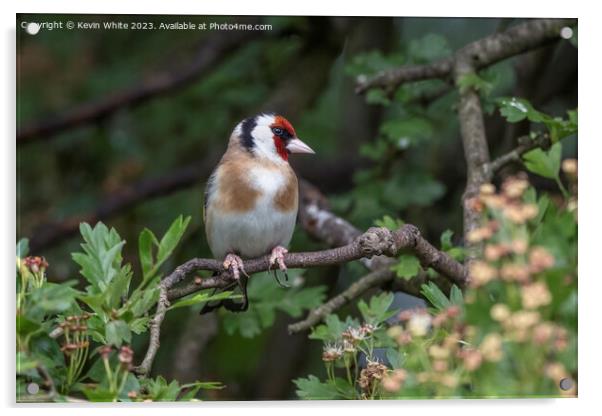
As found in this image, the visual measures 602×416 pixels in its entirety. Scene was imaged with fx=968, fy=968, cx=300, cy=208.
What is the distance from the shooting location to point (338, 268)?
10.1 ft

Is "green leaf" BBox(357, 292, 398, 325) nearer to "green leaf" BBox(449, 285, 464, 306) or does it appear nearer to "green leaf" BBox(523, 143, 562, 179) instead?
"green leaf" BBox(449, 285, 464, 306)

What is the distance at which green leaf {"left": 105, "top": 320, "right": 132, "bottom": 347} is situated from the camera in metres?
1.91

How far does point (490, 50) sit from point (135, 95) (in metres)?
1.24

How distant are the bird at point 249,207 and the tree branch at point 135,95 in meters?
0.57

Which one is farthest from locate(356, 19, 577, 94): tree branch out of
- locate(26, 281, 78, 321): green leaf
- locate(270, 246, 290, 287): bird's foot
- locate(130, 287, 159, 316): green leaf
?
locate(26, 281, 78, 321): green leaf

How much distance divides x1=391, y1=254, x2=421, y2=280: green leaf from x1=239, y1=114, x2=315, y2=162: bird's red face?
1.67ft

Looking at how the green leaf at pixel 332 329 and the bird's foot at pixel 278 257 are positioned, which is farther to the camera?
the bird's foot at pixel 278 257

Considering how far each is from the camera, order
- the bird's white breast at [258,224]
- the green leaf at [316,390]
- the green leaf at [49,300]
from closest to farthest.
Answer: the green leaf at [49,300] → the green leaf at [316,390] → the bird's white breast at [258,224]

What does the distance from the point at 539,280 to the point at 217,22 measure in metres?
1.55

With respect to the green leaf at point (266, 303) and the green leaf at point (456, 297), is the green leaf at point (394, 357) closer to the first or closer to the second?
the green leaf at point (456, 297)

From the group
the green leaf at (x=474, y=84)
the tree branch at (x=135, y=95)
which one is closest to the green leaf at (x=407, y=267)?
the green leaf at (x=474, y=84)

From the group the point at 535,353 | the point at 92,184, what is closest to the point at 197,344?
the point at 92,184

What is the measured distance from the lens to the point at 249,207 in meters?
2.60

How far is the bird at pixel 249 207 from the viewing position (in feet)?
8.52
